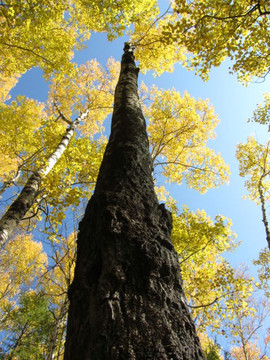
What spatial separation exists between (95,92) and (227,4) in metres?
8.31

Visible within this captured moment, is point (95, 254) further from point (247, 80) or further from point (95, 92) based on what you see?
point (95, 92)

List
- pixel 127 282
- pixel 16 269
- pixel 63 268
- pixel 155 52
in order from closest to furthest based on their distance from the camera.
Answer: pixel 127 282 → pixel 155 52 → pixel 63 268 → pixel 16 269

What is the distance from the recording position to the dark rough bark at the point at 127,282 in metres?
0.82

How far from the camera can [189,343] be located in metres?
0.91

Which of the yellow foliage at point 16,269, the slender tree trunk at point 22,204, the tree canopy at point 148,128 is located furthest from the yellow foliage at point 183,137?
the yellow foliage at point 16,269

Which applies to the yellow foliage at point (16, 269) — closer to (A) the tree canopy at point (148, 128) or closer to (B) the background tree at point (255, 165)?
(A) the tree canopy at point (148, 128)

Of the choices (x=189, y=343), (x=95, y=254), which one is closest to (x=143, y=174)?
(x=95, y=254)

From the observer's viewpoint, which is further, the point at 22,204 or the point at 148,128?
the point at 148,128

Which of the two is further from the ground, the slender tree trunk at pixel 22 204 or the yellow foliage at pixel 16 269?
the yellow foliage at pixel 16 269

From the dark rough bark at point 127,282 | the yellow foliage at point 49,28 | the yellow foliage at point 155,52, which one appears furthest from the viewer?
the yellow foliage at point 155,52

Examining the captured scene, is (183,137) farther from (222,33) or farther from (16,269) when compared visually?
(16,269)

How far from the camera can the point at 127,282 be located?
3.33ft

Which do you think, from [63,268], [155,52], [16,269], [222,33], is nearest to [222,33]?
[222,33]

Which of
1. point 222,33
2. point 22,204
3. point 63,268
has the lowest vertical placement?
point 22,204
